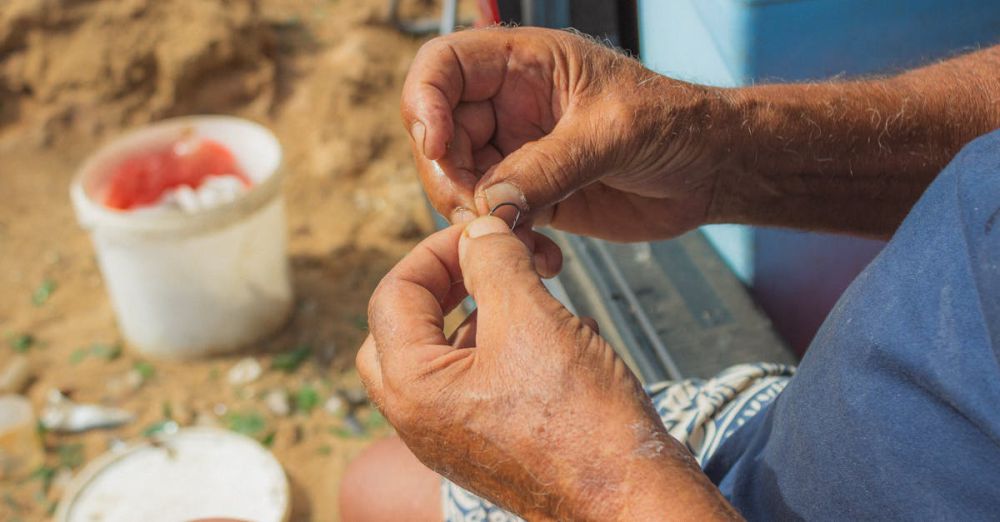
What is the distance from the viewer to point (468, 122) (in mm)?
1553

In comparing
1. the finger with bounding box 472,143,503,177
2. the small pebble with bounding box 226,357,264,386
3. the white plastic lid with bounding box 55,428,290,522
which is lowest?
the small pebble with bounding box 226,357,264,386

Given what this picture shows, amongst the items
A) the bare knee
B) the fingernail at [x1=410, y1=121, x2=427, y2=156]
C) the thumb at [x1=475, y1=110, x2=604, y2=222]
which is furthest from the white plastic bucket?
the thumb at [x1=475, y1=110, x2=604, y2=222]

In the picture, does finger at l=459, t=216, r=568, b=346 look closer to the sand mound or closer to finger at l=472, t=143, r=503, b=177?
finger at l=472, t=143, r=503, b=177

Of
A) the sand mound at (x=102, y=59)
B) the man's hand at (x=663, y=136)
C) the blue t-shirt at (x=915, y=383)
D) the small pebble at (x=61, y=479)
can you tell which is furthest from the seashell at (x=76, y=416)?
the blue t-shirt at (x=915, y=383)

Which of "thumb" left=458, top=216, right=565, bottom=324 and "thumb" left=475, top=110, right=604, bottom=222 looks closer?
"thumb" left=458, top=216, right=565, bottom=324

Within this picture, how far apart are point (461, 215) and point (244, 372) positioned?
5.95 feet

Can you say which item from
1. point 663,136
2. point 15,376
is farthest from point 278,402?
point 663,136

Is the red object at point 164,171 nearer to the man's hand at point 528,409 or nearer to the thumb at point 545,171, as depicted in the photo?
the thumb at point 545,171

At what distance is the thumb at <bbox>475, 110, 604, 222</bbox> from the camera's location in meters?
1.31

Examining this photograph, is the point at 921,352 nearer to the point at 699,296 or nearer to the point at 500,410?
the point at 500,410

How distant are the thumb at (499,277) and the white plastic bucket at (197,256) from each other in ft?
5.82

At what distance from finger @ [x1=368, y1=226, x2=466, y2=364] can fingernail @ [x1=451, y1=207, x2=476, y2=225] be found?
10 centimetres

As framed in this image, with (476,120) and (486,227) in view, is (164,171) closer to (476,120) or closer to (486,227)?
(476,120)

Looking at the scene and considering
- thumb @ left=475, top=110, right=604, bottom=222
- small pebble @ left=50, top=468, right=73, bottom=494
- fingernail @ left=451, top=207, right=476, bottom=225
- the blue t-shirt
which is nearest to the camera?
the blue t-shirt
